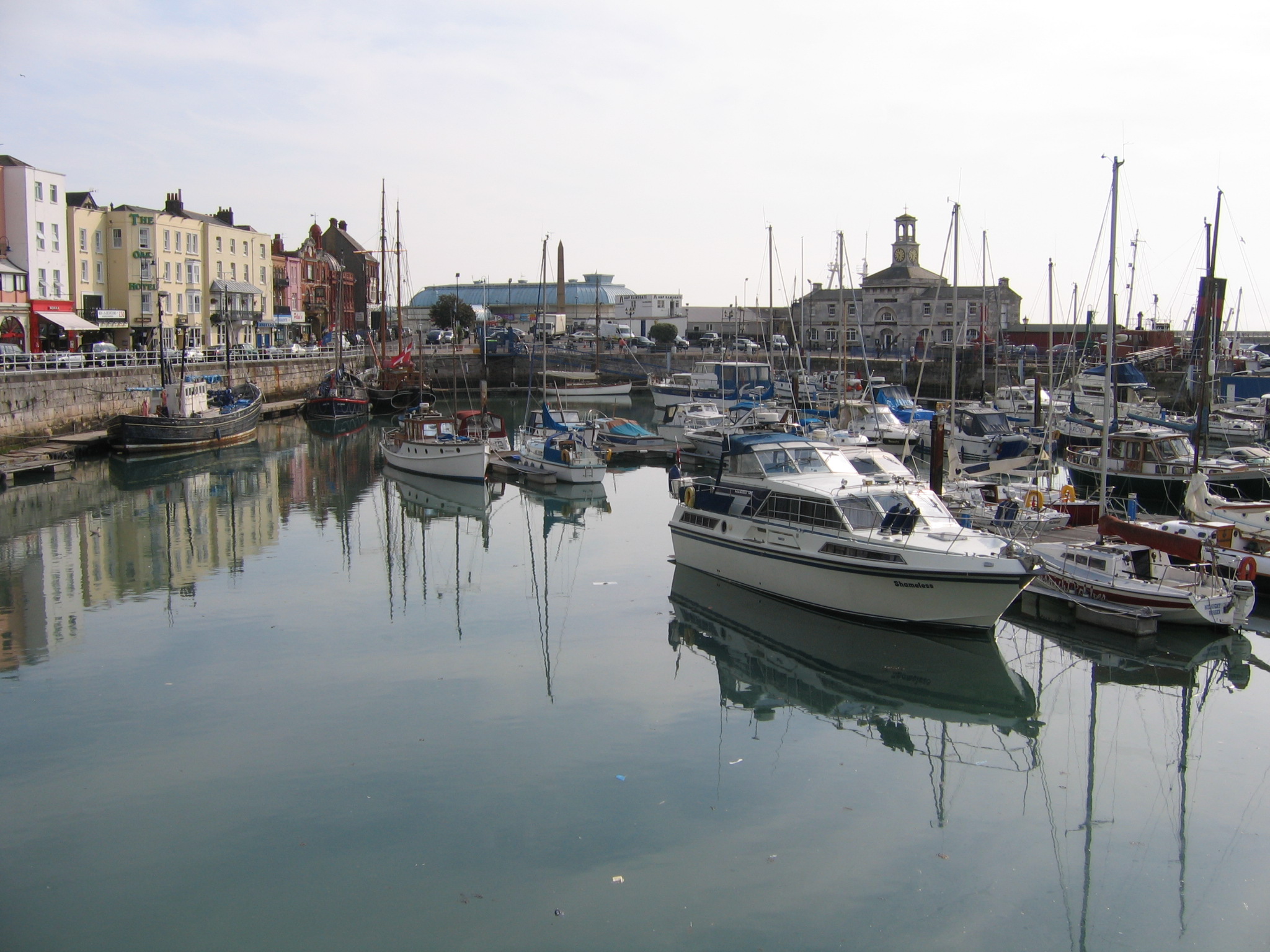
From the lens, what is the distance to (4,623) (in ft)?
67.8

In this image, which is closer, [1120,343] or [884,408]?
[884,408]

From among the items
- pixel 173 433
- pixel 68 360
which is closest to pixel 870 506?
pixel 173 433

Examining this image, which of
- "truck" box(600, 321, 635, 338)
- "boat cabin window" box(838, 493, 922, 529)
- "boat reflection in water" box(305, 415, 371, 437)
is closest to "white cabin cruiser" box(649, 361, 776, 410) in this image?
"boat reflection in water" box(305, 415, 371, 437)

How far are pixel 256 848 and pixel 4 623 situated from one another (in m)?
12.2

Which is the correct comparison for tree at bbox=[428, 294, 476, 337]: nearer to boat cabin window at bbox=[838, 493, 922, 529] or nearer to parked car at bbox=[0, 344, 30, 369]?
parked car at bbox=[0, 344, 30, 369]

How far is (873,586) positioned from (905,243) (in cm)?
9046

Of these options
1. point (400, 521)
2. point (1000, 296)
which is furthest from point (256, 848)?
point (1000, 296)

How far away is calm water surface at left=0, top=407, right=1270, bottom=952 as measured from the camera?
10.8 metres

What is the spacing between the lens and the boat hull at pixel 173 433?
44156mm

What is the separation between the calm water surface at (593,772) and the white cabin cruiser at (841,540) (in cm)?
69

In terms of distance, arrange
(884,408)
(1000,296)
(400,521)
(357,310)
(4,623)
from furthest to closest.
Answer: (357,310) < (1000,296) < (884,408) < (400,521) < (4,623)

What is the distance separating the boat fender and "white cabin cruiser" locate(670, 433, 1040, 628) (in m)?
4.95

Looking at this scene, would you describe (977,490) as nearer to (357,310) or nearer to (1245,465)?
(1245,465)

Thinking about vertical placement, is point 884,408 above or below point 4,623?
above
